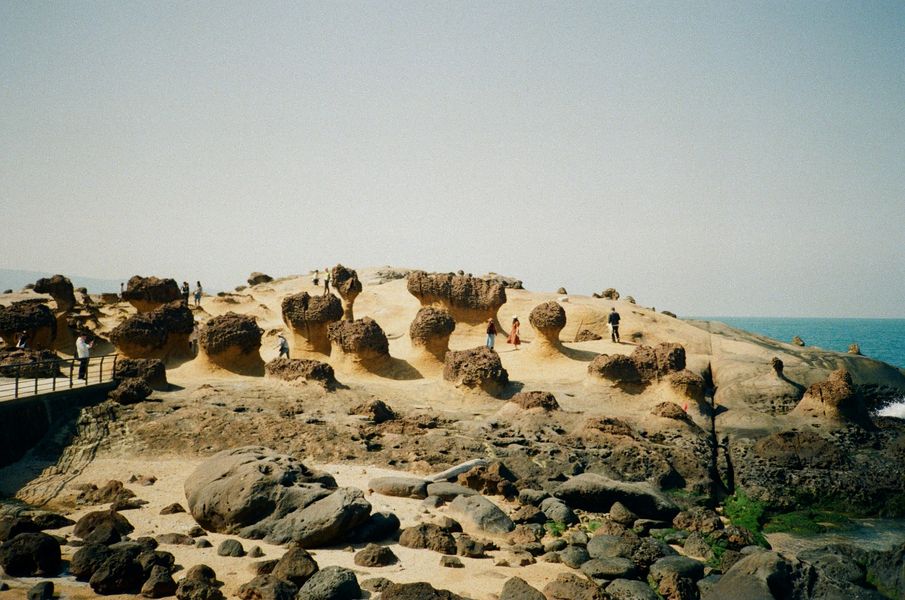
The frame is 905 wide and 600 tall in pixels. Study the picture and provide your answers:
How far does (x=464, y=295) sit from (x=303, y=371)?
36.3 ft

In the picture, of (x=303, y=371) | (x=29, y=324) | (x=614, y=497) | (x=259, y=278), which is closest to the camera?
(x=614, y=497)

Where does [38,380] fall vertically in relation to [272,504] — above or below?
above

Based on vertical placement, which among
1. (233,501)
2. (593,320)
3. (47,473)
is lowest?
(47,473)

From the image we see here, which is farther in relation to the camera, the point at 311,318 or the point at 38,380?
the point at 311,318

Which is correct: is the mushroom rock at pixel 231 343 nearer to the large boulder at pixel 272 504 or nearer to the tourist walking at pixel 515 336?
the large boulder at pixel 272 504

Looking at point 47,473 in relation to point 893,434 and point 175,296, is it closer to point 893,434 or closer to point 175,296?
point 175,296

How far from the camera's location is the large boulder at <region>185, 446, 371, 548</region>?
1147cm

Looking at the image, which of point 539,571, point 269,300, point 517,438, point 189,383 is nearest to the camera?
point 539,571

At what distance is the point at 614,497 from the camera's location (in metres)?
14.3

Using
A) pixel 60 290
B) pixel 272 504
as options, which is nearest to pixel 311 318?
pixel 272 504

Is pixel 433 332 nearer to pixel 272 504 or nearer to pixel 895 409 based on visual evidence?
pixel 272 504

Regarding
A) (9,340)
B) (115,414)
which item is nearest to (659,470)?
(115,414)

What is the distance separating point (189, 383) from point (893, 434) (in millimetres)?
20994

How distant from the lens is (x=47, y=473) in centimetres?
1487
